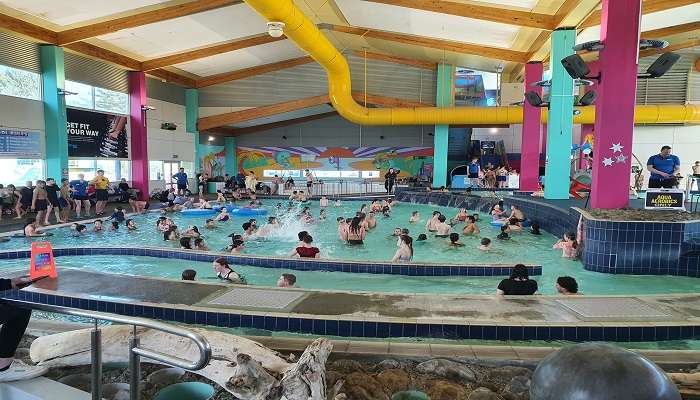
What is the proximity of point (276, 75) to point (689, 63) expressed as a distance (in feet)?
55.0

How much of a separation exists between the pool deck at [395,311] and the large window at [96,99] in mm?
12072

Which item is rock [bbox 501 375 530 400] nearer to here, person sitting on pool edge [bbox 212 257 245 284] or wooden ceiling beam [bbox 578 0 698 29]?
person sitting on pool edge [bbox 212 257 245 284]

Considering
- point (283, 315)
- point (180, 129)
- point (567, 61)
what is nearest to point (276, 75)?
point (180, 129)

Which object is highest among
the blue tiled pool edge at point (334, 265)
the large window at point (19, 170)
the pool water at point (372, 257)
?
the large window at point (19, 170)

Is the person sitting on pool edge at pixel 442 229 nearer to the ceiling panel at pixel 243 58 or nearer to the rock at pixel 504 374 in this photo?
the rock at pixel 504 374

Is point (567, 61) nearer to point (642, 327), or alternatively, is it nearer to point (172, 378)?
point (642, 327)

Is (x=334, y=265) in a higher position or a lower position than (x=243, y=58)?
lower

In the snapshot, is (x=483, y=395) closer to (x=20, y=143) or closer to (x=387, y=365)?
(x=387, y=365)

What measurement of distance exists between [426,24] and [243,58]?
26.9ft

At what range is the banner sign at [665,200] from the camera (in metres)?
6.82

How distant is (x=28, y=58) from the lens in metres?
12.8

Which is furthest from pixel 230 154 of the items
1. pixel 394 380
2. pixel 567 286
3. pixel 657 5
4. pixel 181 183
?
pixel 394 380

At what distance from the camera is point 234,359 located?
9.93ft

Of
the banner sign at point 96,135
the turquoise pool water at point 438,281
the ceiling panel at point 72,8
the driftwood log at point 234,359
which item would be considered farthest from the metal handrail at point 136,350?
the banner sign at point 96,135
